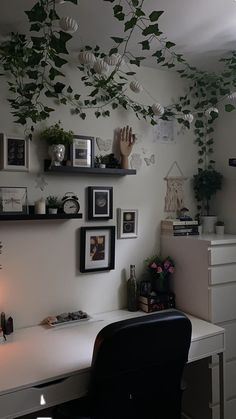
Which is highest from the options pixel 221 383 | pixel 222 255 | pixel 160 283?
pixel 222 255

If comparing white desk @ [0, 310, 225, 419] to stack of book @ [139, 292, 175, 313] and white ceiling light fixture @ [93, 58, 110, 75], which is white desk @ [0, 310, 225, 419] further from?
white ceiling light fixture @ [93, 58, 110, 75]

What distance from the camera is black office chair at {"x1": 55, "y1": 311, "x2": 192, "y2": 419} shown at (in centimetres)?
146

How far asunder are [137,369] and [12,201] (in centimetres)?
122

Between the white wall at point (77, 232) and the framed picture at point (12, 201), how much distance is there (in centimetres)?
5

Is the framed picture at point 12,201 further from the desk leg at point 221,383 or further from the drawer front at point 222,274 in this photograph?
the desk leg at point 221,383

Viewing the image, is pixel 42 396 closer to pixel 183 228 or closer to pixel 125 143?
pixel 183 228

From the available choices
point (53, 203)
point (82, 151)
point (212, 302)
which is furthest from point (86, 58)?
point (212, 302)

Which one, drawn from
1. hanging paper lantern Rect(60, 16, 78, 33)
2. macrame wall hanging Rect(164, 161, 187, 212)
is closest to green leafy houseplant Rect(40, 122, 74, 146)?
hanging paper lantern Rect(60, 16, 78, 33)

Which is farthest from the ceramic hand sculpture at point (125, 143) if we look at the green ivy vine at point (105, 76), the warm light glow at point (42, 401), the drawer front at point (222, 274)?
the warm light glow at point (42, 401)

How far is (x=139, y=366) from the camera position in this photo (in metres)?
1.52

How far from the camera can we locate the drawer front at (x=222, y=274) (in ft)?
7.49

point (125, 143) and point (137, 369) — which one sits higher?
point (125, 143)

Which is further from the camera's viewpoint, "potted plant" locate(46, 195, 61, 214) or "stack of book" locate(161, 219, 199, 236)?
"stack of book" locate(161, 219, 199, 236)

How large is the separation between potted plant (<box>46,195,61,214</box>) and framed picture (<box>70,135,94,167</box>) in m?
0.26
